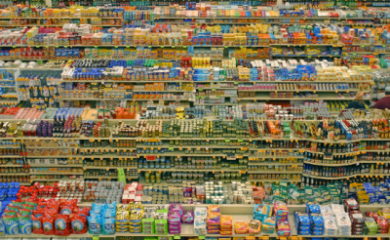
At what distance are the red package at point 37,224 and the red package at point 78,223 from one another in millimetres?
411

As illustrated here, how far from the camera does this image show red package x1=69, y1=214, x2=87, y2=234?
19.1ft

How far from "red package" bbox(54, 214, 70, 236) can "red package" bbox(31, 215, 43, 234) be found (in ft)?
0.72

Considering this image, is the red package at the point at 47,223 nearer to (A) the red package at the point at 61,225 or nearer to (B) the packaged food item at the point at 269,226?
(A) the red package at the point at 61,225

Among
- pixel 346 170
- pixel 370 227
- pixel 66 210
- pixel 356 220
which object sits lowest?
pixel 346 170

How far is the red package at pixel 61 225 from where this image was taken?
18.9 ft

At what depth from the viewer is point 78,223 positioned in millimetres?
5820

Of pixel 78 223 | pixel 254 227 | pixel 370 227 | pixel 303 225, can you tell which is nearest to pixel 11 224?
pixel 78 223

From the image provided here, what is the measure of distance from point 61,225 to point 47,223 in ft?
0.62

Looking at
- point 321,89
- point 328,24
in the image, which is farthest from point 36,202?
point 328,24

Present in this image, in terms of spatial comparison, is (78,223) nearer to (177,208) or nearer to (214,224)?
(177,208)

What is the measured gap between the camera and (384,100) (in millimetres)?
9281

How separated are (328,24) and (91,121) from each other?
8.73 m

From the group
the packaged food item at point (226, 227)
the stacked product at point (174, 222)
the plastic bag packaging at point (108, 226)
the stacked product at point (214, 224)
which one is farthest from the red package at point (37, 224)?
the packaged food item at point (226, 227)

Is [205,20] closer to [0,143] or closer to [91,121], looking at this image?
[91,121]
